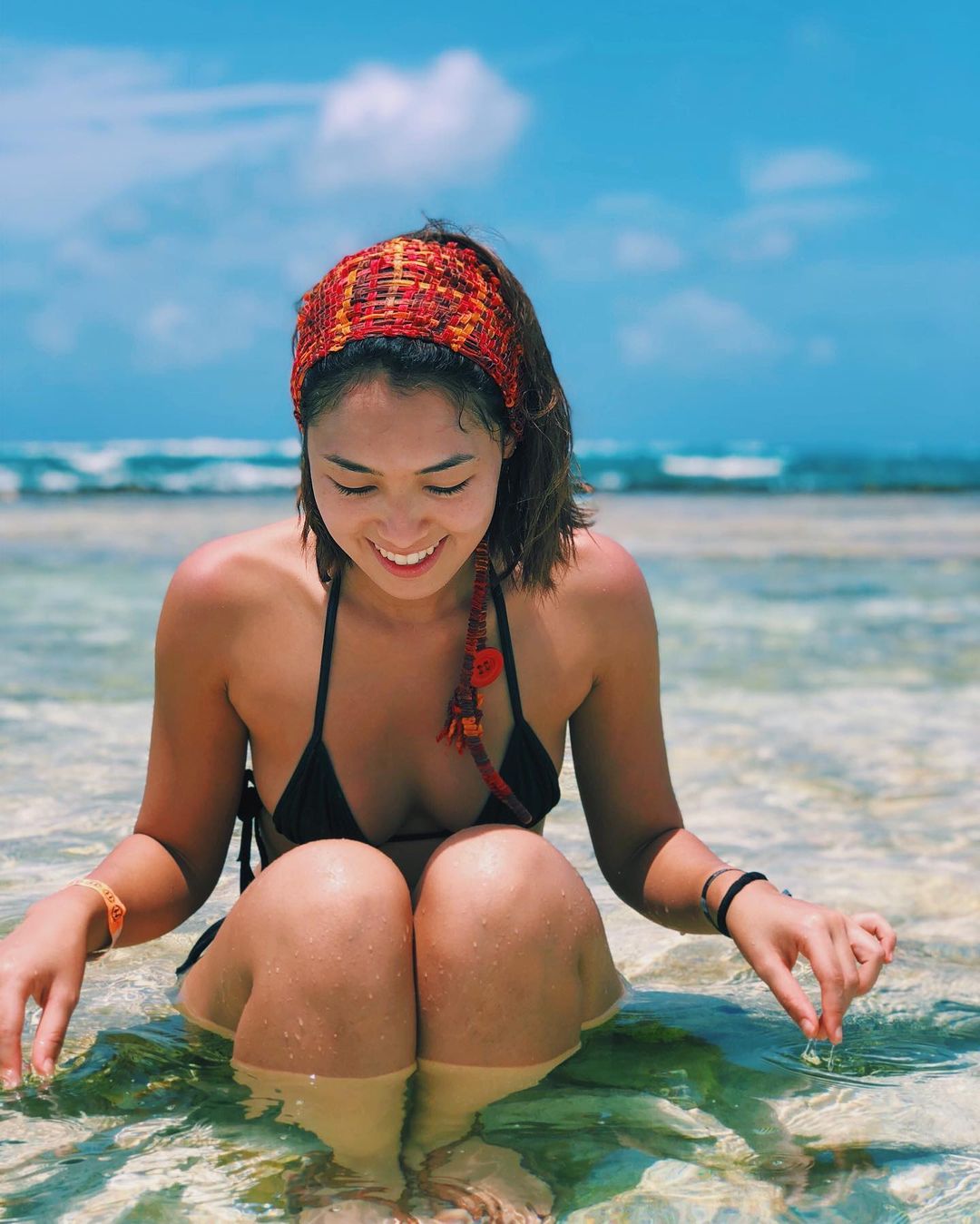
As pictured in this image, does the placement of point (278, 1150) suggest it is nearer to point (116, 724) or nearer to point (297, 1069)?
point (297, 1069)

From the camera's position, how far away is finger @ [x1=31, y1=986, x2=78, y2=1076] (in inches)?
71.1

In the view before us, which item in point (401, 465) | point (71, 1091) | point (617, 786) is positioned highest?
point (401, 465)

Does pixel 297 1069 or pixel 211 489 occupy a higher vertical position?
pixel 211 489

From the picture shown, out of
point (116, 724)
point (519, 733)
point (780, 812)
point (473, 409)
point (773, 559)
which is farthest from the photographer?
point (773, 559)

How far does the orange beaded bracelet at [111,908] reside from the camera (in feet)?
7.11

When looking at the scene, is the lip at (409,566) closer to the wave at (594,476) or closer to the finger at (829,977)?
the finger at (829,977)

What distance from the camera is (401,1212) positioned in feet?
5.82

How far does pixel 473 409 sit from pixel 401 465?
160mm

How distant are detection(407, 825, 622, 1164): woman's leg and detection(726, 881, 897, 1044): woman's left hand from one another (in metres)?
0.28

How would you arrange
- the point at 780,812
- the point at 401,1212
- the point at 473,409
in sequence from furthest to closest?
the point at 780,812 → the point at 473,409 → the point at 401,1212

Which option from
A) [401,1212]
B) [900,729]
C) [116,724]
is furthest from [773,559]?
[401,1212]

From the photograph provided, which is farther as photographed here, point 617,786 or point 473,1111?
point 617,786

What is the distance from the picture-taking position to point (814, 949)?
6.61 ft

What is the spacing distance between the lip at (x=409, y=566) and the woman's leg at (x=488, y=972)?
43 centimetres
